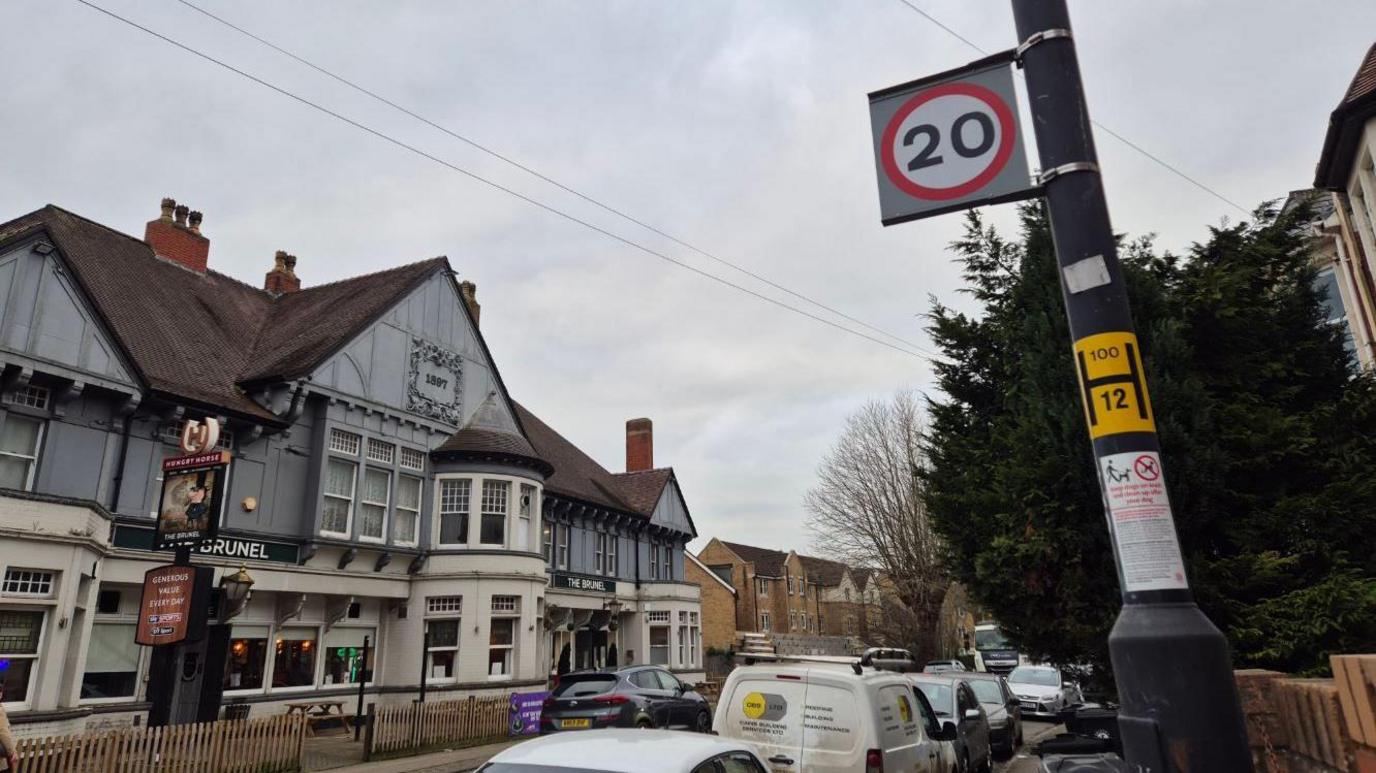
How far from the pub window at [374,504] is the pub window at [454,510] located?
185 centimetres

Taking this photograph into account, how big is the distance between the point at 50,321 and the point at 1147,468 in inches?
743

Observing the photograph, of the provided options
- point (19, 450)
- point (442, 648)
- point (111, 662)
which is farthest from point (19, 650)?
point (442, 648)

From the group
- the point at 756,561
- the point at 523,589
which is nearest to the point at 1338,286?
the point at 523,589

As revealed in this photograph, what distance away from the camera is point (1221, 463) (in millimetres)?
7402

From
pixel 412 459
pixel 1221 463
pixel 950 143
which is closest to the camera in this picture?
pixel 950 143

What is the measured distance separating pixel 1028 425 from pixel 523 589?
18.9 m

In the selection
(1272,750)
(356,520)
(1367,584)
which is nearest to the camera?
(1272,750)

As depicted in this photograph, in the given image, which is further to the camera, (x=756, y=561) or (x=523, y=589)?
(x=756, y=561)

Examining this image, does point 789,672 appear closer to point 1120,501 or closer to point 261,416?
point 1120,501

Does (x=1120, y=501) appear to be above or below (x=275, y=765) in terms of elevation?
above

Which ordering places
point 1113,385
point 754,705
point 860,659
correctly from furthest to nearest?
point 860,659
point 754,705
point 1113,385

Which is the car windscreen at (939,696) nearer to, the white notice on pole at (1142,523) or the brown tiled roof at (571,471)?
the white notice on pole at (1142,523)

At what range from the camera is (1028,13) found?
3.74 meters

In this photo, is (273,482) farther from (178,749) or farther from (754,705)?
(754,705)
